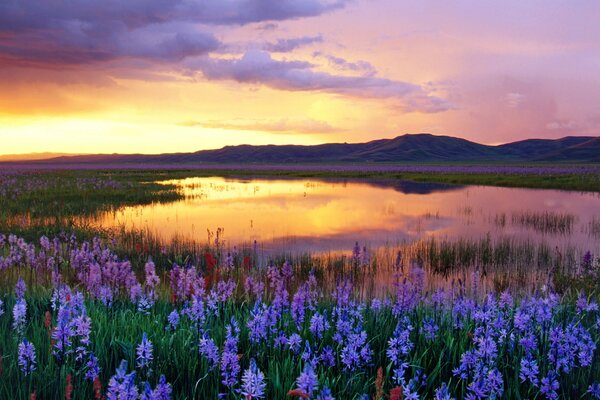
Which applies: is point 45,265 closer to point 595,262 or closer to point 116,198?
point 595,262

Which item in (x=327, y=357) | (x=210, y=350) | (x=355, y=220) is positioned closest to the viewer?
(x=210, y=350)

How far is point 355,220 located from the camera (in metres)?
22.0

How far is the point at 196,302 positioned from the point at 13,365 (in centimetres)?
172

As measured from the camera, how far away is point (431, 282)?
11047 millimetres

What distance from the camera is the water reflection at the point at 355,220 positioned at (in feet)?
55.6

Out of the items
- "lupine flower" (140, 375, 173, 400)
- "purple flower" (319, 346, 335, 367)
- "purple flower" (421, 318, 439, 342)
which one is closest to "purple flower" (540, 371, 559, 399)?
"purple flower" (421, 318, 439, 342)

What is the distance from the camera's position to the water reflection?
16938 millimetres

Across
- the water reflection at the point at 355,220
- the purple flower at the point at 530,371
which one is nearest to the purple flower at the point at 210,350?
the purple flower at the point at 530,371

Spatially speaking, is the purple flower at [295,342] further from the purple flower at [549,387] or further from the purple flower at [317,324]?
the purple flower at [549,387]

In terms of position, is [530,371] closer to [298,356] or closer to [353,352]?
[353,352]

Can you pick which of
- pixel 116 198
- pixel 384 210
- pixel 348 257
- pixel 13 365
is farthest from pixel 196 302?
pixel 116 198

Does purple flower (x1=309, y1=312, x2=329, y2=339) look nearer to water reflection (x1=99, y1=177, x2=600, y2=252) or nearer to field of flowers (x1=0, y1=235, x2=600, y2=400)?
field of flowers (x1=0, y1=235, x2=600, y2=400)

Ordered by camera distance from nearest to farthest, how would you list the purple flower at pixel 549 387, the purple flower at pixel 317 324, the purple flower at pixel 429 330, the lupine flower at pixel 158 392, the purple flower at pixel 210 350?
the lupine flower at pixel 158 392 < the purple flower at pixel 549 387 < the purple flower at pixel 210 350 < the purple flower at pixel 317 324 < the purple flower at pixel 429 330

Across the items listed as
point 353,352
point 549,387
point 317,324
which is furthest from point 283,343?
point 549,387
